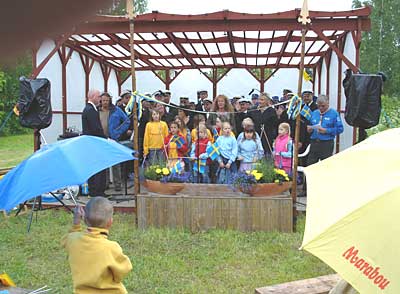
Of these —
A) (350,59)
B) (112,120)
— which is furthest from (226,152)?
(350,59)

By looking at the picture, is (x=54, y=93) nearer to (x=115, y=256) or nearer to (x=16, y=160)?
(x=16, y=160)

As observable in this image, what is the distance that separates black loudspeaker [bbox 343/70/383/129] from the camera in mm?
6645

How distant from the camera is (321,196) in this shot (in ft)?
8.47

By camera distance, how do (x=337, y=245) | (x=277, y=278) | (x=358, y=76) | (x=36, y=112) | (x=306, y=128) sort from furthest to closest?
(x=306, y=128)
(x=36, y=112)
(x=358, y=76)
(x=277, y=278)
(x=337, y=245)

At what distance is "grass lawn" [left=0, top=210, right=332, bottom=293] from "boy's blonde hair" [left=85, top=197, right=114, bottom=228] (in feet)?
5.31

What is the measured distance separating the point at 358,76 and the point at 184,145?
2.97 meters

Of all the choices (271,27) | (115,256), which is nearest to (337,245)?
(115,256)

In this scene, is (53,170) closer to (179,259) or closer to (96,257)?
(96,257)

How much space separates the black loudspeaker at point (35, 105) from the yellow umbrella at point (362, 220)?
5.67 meters

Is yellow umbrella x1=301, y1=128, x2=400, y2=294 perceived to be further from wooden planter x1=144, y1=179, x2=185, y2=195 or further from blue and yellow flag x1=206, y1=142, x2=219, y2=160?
blue and yellow flag x1=206, y1=142, x2=219, y2=160

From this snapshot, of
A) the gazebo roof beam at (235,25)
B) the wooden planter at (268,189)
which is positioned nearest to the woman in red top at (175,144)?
the gazebo roof beam at (235,25)

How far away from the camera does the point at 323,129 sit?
7.78m

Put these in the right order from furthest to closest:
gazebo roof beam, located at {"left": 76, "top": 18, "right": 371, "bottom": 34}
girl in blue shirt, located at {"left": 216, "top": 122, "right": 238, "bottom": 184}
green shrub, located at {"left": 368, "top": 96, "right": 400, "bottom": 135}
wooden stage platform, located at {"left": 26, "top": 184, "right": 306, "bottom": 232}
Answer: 1. green shrub, located at {"left": 368, "top": 96, "right": 400, "bottom": 135}
2. gazebo roof beam, located at {"left": 76, "top": 18, "right": 371, "bottom": 34}
3. girl in blue shirt, located at {"left": 216, "top": 122, "right": 238, "bottom": 184}
4. wooden stage platform, located at {"left": 26, "top": 184, "right": 306, "bottom": 232}

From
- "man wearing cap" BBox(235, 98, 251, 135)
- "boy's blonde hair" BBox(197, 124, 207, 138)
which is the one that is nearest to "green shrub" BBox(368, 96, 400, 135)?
"man wearing cap" BBox(235, 98, 251, 135)
